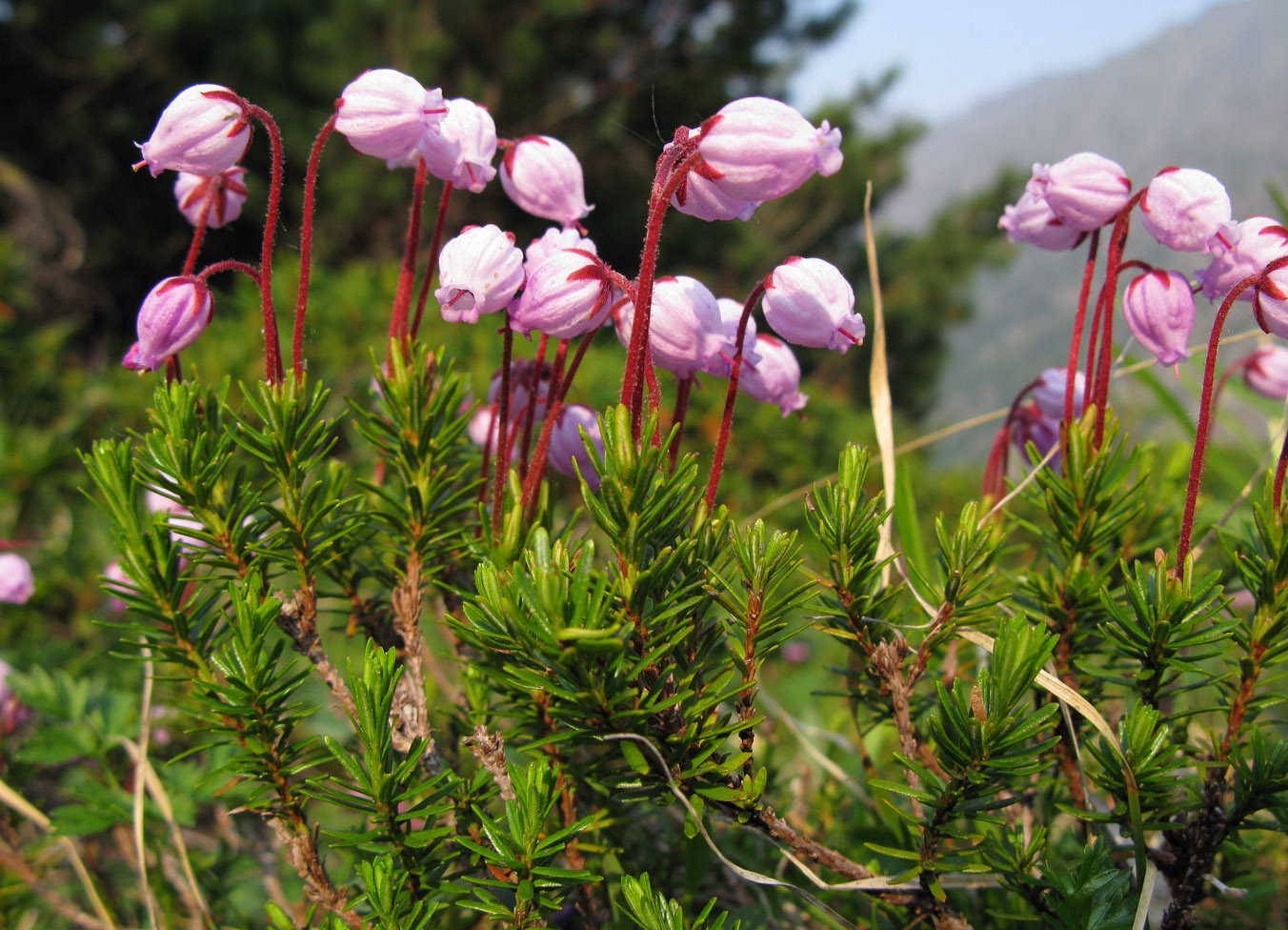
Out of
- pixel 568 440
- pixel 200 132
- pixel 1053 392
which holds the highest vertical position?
pixel 200 132

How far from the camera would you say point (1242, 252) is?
0.67 metres

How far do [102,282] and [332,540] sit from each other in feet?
29.5

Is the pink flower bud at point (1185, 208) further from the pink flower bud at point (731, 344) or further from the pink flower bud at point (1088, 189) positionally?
the pink flower bud at point (731, 344)

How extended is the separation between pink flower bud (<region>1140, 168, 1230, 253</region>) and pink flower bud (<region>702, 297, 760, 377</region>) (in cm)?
34

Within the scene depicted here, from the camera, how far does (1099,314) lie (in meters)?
0.73

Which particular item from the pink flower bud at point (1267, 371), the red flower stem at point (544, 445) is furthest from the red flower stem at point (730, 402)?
the pink flower bud at point (1267, 371)

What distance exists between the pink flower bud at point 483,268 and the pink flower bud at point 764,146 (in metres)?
0.16

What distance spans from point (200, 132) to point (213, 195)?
123 mm

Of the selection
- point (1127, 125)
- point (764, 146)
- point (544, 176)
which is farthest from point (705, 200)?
point (1127, 125)

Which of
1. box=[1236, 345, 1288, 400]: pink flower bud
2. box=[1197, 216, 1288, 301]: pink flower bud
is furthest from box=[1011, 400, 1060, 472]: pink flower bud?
box=[1236, 345, 1288, 400]: pink flower bud

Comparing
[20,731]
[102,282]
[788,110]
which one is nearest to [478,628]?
[788,110]

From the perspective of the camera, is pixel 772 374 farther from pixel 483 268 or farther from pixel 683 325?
pixel 483 268

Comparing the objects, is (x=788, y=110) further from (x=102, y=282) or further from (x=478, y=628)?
(x=102, y=282)

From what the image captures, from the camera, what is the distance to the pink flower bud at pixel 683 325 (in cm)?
62
